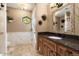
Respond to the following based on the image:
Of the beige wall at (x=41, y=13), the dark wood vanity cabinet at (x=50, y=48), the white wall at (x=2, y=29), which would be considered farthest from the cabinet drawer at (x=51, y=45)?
the white wall at (x=2, y=29)

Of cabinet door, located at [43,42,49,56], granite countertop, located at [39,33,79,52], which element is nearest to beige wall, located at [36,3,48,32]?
granite countertop, located at [39,33,79,52]

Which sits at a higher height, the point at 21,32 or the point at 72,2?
the point at 72,2

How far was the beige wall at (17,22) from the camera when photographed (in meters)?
1.91

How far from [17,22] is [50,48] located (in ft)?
1.87

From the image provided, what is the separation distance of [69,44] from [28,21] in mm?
A: 625

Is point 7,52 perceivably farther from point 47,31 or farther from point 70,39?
point 70,39

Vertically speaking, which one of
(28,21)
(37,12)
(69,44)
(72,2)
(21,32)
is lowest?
(69,44)

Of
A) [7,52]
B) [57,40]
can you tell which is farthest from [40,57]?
[7,52]

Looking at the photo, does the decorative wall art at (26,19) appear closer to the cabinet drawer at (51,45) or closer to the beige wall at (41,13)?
the beige wall at (41,13)

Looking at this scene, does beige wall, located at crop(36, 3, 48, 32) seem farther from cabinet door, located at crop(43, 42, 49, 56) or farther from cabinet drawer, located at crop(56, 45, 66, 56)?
cabinet drawer, located at crop(56, 45, 66, 56)

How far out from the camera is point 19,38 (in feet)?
6.27

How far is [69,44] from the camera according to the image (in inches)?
68.5

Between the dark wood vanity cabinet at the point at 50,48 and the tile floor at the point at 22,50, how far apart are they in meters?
0.10

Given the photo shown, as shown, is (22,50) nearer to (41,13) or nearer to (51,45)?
(51,45)
